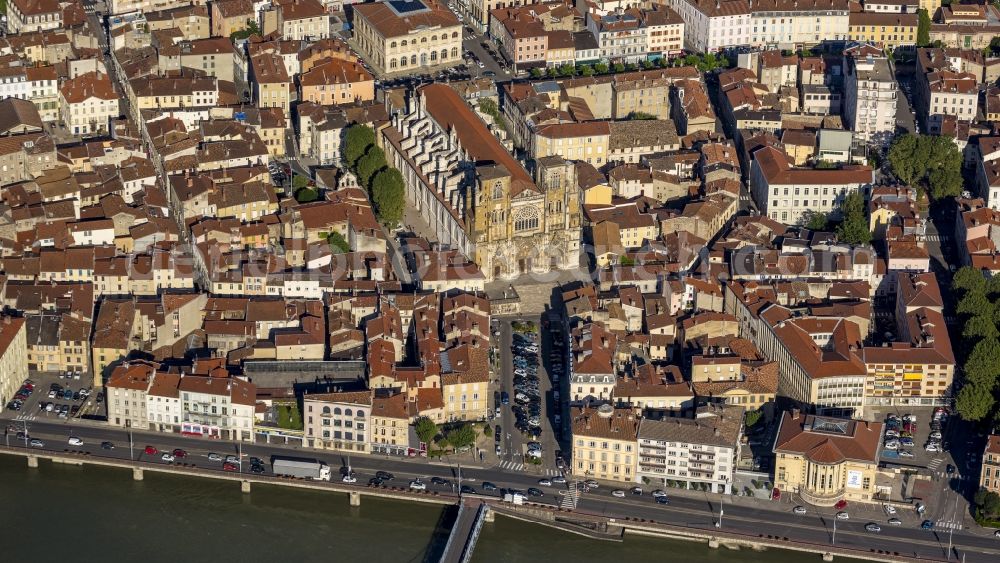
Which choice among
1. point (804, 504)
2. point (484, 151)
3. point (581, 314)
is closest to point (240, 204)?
point (484, 151)

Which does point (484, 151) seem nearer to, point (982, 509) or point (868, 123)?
point (868, 123)

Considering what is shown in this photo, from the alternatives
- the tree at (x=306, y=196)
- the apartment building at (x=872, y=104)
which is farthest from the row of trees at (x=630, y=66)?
the tree at (x=306, y=196)

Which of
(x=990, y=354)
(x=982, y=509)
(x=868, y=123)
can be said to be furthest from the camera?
(x=868, y=123)

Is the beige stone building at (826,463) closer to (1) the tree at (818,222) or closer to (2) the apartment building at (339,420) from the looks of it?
(2) the apartment building at (339,420)

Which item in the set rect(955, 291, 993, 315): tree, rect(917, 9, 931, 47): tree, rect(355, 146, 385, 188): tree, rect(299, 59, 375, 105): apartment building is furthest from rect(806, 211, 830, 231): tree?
rect(299, 59, 375, 105): apartment building

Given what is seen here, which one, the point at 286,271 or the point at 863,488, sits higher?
the point at 286,271

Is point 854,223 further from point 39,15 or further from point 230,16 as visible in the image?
point 39,15
